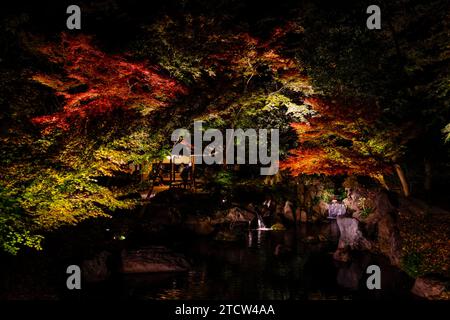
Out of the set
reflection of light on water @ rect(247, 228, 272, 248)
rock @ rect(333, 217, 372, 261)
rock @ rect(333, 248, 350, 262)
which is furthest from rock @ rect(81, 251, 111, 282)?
rock @ rect(333, 217, 372, 261)

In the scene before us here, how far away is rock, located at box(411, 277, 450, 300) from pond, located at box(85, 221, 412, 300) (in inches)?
12.8

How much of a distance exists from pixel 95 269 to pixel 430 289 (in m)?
8.84

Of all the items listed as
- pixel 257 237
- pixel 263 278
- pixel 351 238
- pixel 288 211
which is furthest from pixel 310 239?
pixel 263 278

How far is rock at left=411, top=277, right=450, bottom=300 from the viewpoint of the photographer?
9167mm

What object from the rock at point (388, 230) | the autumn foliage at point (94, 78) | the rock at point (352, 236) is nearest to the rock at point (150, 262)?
the autumn foliage at point (94, 78)

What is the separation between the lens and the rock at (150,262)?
12.2 metres

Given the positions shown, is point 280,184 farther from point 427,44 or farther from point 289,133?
point 427,44

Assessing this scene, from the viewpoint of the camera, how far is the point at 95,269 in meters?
11.4

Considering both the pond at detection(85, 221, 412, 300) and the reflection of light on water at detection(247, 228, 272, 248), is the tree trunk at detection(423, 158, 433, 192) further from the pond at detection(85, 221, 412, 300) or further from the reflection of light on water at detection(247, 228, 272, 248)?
the reflection of light on water at detection(247, 228, 272, 248)

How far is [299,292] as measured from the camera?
35.2ft

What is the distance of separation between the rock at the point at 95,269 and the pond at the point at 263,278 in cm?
30

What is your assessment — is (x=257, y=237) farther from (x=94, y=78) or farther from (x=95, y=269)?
(x=94, y=78)

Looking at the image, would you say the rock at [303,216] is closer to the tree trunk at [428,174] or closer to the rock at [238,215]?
the rock at [238,215]
